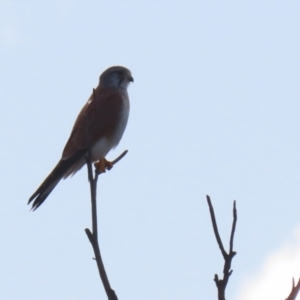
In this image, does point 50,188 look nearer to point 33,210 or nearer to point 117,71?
point 33,210

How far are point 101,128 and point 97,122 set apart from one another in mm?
89

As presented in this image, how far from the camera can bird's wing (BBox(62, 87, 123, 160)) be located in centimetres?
552

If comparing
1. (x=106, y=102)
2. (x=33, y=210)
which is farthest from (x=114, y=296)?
(x=106, y=102)

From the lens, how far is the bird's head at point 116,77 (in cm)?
641

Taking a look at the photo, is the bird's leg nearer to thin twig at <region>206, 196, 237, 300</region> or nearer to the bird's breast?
the bird's breast

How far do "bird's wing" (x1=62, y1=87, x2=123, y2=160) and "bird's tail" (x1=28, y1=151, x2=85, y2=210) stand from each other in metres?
0.06

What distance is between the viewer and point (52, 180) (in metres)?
5.07

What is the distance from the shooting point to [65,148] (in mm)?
5582

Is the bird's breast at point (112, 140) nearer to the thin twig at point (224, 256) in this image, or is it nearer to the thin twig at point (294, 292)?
the thin twig at point (224, 256)

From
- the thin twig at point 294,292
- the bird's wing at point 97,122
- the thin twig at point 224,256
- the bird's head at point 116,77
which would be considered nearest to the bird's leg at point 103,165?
the bird's wing at point 97,122

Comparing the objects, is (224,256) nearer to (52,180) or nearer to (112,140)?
(52,180)

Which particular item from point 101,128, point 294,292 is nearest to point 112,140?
point 101,128

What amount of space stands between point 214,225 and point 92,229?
1.59 ft

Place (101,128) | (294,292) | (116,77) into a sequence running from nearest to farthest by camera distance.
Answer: (294,292) < (101,128) < (116,77)
